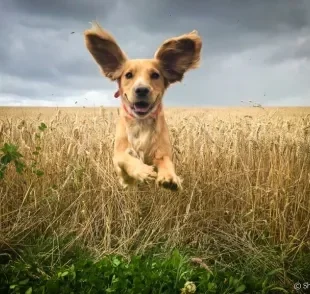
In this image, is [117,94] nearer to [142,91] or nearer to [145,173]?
[142,91]

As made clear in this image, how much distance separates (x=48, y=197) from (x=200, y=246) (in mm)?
1627

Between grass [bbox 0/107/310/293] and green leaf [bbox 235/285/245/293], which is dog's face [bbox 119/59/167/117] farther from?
green leaf [bbox 235/285/245/293]

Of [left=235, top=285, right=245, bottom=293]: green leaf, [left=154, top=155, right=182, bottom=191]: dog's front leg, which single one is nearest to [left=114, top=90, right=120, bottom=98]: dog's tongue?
[left=154, top=155, right=182, bottom=191]: dog's front leg

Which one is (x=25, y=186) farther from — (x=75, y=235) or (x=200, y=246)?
(x=200, y=246)

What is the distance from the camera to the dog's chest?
11.1 feet

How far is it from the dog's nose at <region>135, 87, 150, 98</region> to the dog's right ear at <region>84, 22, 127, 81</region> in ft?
1.25

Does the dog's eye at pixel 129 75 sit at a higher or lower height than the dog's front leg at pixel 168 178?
higher

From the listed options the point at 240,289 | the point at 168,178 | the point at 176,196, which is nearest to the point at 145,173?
the point at 168,178

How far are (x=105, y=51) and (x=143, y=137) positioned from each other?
640mm

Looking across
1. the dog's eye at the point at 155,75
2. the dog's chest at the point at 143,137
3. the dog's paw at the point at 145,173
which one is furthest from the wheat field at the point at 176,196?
the dog's paw at the point at 145,173

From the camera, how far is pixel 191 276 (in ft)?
13.2

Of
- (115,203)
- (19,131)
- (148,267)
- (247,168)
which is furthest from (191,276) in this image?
(19,131)

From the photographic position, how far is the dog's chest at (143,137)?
3.38m

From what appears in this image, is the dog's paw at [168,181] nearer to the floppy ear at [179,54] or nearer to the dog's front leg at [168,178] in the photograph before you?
the dog's front leg at [168,178]
